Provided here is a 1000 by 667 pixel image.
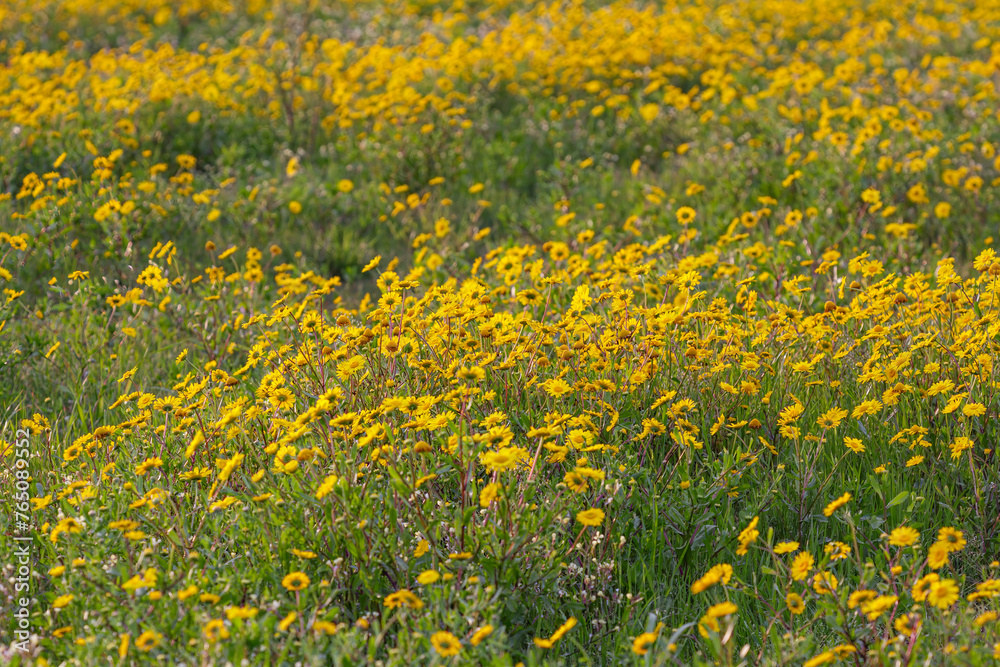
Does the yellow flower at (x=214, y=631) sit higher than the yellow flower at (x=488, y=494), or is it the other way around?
the yellow flower at (x=488, y=494)

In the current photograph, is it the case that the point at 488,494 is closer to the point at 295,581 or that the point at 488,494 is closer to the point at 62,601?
the point at 295,581

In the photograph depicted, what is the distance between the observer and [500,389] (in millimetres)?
3396

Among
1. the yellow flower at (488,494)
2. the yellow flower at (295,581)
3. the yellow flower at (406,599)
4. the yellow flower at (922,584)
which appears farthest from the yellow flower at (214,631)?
the yellow flower at (922,584)

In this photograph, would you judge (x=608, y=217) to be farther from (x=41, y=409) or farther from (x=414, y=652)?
(x=414, y=652)

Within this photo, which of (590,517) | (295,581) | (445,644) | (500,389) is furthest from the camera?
(500,389)

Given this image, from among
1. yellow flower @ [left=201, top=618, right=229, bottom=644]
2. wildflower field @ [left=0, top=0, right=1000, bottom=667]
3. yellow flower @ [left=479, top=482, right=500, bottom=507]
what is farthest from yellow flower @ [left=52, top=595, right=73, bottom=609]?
yellow flower @ [left=479, top=482, right=500, bottom=507]

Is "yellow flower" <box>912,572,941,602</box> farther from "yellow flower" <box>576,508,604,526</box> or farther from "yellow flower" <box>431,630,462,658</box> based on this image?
"yellow flower" <box>431,630,462,658</box>

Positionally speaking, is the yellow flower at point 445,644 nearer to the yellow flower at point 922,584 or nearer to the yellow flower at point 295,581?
the yellow flower at point 295,581

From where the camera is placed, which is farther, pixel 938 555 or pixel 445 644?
pixel 938 555

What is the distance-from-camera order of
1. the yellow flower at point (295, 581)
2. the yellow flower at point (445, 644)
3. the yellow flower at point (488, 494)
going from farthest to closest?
the yellow flower at point (488, 494) < the yellow flower at point (295, 581) < the yellow flower at point (445, 644)

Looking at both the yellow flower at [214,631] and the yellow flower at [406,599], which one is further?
the yellow flower at [406,599]

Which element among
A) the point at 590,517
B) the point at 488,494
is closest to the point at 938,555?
the point at 590,517

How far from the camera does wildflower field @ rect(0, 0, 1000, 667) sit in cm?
242

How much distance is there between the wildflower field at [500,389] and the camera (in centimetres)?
242
